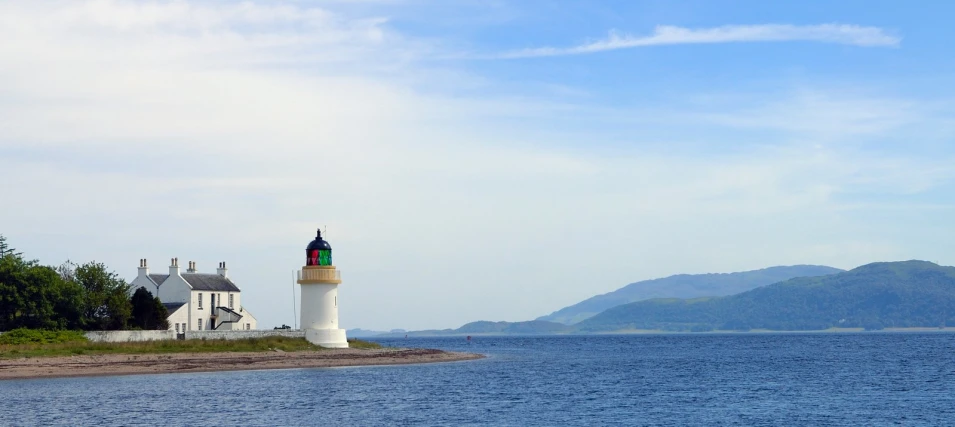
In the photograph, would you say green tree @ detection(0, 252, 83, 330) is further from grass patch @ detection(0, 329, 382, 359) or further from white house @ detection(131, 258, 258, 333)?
white house @ detection(131, 258, 258, 333)

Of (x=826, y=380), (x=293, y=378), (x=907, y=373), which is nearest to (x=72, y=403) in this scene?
(x=293, y=378)

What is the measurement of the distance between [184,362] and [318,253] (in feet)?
51.8

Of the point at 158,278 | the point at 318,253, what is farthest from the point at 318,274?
the point at 158,278

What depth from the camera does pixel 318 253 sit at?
263ft

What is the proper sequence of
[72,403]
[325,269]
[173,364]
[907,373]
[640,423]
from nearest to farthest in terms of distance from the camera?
[640,423], [72,403], [173,364], [907,373], [325,269]

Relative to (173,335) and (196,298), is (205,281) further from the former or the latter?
(173,335)

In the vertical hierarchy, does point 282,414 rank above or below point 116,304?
below

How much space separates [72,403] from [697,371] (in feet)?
153

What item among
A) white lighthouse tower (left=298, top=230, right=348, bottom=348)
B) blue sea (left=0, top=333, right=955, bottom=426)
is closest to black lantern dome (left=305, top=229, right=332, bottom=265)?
white lighthouse tower (left=298, top=230, right=348, bottom=348)

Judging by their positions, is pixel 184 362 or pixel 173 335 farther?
pixel 173 335

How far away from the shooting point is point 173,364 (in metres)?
66.4

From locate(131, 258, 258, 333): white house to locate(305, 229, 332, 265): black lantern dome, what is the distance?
12.0 metres

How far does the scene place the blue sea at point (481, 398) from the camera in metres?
42.9

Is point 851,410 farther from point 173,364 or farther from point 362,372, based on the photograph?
point 173,364
